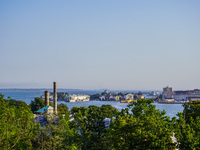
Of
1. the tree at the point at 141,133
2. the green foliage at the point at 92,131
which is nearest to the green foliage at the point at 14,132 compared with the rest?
the green foliage at the point at 92,131

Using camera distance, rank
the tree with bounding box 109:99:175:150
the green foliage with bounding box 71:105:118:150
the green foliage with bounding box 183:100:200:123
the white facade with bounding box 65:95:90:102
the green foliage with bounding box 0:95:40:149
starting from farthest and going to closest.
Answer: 1. the white facade with bounding box 65:95:90:102
2. the green foliage with bounding box 183:100:200:123
3. the green foliage with bounding box 71:105:118:150
4. the green foliage with bounding box 0:95:40:149
5. the tree with bounding box 109:99:175:150

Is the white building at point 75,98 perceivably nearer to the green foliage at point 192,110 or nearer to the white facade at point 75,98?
the white facade at point 75,98

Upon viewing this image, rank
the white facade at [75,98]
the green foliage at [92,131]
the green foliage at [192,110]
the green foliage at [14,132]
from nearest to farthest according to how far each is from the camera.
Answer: the green foliage at [14,132]
the green foliage at [92,131]
the green foliage at [192,110]
the white facade at [75,98]

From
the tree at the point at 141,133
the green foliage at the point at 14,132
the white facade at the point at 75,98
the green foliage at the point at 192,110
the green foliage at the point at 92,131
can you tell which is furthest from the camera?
the white facade at the point at 75,98

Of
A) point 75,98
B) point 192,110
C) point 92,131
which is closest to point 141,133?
point 92,131

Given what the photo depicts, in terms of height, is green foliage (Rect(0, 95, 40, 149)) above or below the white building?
above

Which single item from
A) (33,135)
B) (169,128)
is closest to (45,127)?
(33,135)

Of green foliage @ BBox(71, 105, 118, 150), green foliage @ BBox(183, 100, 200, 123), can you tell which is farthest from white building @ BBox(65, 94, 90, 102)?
green foliage @ BBox(71, 105, 118, 150)

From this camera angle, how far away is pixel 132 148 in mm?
12664

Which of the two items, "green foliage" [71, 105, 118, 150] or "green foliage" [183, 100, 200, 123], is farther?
"green foliage" [183, 100, 200, 123]

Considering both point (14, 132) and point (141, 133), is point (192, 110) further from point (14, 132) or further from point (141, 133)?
point (14, 132)

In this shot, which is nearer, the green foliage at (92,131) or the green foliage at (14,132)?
the green foliage at (14,132)

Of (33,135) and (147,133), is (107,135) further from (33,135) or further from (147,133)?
(33,135)

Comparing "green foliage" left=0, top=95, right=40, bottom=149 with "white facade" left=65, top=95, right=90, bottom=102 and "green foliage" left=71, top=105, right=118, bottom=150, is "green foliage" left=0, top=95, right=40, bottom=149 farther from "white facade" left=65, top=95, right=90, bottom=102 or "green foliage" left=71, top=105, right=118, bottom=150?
"white facade" left=65, top=95, right=90, bottom=102
